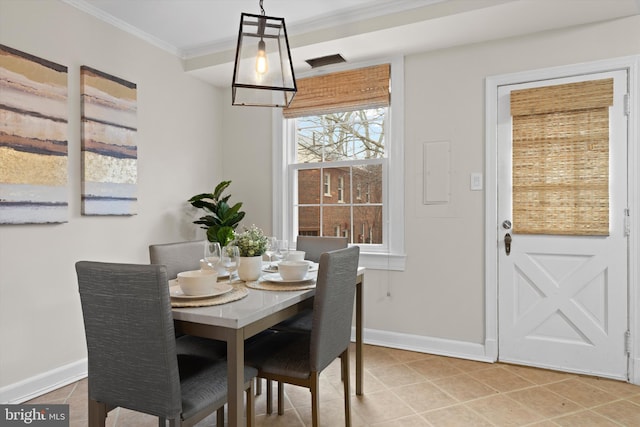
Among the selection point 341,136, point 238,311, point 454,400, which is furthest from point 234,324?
point 341,136

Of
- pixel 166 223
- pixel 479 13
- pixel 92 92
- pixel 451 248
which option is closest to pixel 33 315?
pixel 166 223

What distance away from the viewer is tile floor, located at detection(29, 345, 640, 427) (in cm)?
214

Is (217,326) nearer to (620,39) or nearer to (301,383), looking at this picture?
(301,383)

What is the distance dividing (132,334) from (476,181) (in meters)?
2.57

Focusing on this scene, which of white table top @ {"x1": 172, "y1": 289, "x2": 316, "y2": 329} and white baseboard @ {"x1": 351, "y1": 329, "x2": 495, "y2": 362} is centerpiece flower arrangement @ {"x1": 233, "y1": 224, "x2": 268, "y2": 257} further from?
white baseboard @ {"x1": 351, "y1": 329, "x2": 495, "y2": 362}

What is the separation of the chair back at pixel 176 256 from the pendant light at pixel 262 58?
939mm

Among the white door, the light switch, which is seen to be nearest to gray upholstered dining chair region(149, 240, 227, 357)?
the light switch

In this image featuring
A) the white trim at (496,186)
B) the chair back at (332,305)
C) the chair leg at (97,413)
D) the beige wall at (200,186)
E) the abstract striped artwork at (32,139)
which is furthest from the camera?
the white trim at (496,186)

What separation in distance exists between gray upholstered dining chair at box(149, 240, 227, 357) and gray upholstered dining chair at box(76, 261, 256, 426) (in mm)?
423

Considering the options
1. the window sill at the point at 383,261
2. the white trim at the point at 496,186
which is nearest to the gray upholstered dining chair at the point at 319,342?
the window sill at the point at 383,261

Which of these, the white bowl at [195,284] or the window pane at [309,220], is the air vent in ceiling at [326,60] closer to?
the window pane at [309,220]

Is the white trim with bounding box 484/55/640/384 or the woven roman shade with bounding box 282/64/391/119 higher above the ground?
the woven roman shade with bounding box 282/64/391/119

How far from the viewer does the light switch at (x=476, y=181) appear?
9.86 ft

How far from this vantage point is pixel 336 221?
366 cm
